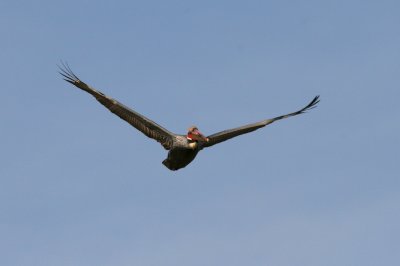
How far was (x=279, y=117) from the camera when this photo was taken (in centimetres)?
3953

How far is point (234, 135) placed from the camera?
128 feet

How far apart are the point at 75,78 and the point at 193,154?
188 inches

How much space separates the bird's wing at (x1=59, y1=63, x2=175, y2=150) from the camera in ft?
124

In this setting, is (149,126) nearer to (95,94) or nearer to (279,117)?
(95,94)

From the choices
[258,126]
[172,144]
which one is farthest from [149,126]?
[258,126]

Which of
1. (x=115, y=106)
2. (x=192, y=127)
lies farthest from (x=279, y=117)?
(x=115, y=106)

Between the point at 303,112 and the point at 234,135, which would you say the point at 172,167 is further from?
the point at 303,112

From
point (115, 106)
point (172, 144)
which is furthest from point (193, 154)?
point (115, 106)

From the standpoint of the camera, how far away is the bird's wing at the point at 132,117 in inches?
1484

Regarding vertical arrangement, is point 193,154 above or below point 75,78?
below

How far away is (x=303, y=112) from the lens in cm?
3931

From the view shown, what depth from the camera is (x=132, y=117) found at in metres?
38.1

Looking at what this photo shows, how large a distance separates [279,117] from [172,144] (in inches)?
168

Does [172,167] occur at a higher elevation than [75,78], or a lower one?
lower
